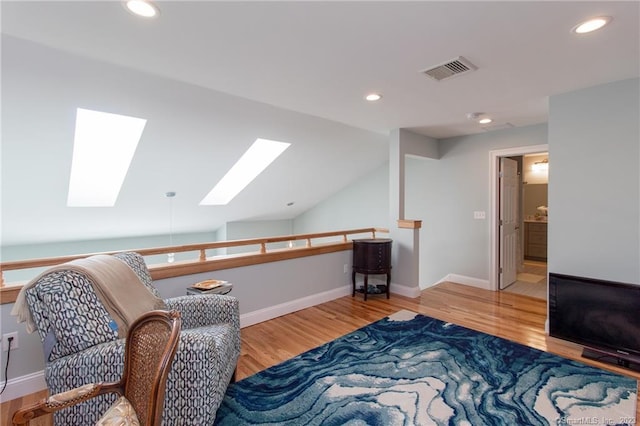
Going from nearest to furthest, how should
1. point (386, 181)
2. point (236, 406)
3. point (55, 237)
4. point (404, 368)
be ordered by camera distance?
point (236, 406), point (404, 368), point (55, 237), point (386, 181)

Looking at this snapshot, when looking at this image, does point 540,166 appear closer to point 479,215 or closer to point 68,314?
point 479,215

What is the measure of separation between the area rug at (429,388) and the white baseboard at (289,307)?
872mm

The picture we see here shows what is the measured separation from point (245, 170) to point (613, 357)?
4842 millimetres

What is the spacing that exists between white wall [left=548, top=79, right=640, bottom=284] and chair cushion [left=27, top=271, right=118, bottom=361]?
12.0 feet

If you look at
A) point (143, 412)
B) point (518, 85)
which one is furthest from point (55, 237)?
point (518, 85)

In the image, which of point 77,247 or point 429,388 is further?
point 77,247

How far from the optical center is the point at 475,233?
473cm

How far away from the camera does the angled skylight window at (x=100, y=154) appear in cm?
334

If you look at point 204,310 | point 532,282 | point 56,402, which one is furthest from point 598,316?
point 56,402

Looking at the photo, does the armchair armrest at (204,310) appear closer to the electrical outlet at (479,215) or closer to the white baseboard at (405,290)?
the white baseboard at (405,290)

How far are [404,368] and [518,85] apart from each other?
2557 mm

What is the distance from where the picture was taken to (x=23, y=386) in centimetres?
211

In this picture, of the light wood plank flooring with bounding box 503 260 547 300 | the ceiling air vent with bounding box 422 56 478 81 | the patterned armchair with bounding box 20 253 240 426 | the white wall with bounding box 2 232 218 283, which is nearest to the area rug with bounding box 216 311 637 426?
the patterned armchair with bounding box 20 253 240 426

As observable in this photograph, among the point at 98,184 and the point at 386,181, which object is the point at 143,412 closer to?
the point at 98,184
